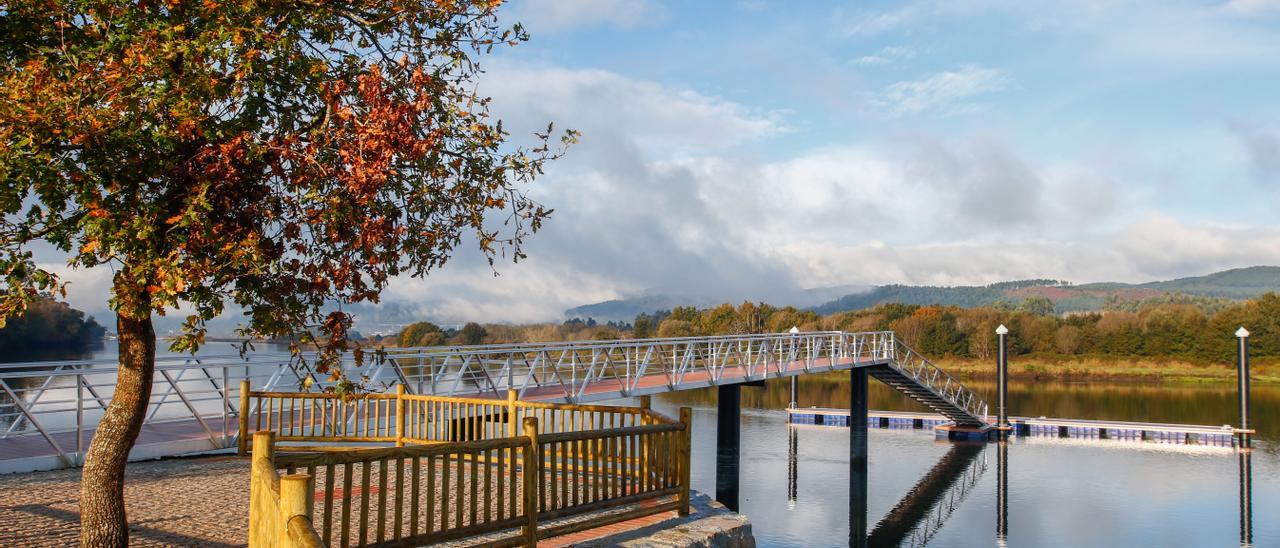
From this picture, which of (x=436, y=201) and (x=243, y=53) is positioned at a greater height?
(x=243, y=53)

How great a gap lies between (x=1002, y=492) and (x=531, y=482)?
20.7 m

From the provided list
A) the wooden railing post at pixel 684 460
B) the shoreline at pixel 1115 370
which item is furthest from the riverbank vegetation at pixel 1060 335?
the wooden railing post at pixel 684 460

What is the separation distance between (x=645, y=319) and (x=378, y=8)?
272ft

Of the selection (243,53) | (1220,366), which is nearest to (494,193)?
(243,53)

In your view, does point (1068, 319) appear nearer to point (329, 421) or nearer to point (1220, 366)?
point (1220, 366)

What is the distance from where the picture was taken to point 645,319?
295ft

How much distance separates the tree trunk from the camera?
24.8 feet

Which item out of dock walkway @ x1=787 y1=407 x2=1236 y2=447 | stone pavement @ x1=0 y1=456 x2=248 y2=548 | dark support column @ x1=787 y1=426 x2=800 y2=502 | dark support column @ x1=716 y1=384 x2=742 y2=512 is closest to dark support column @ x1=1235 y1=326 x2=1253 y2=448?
dock walkway @ x1=787 y1=407 x2=1236 y2=447

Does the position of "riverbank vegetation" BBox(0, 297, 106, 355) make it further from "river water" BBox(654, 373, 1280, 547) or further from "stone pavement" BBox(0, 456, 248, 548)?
"stone pavement" BBox(0, 456, 248, 548)

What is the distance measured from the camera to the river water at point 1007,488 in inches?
826

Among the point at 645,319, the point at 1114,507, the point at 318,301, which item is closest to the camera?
the point at 318,301

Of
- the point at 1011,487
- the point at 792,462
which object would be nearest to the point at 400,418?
the point at 792,462

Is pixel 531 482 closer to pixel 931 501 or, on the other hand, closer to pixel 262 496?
pixel 262 496

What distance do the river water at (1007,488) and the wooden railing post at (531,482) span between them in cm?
1221
